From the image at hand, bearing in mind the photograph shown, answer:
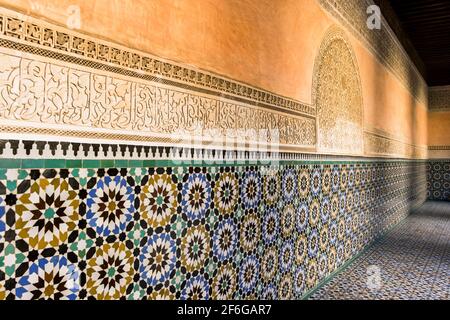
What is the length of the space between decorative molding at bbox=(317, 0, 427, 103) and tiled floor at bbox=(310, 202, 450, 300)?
6.20ft

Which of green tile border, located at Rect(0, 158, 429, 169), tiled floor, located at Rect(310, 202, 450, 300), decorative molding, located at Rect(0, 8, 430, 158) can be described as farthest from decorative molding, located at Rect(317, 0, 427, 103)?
tiled floor, located at Rect(310, 202, 450, 300)

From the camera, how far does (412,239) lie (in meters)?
3.85

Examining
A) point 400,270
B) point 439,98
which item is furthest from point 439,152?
point 400,270

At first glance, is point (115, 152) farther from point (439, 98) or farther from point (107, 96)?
point (439, 98)

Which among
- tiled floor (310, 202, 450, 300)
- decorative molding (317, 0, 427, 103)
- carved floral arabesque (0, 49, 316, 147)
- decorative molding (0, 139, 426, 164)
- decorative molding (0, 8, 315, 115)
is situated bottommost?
tiled floor (310, 202, 450, 300)

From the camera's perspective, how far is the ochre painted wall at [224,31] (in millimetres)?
1063

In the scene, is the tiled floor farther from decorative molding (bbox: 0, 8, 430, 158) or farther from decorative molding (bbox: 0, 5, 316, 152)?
decorative molding (bbox: 0, 5, 316, 152)

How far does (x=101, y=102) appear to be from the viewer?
1.07 meters

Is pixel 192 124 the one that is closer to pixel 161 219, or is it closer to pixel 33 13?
pixel 161 219

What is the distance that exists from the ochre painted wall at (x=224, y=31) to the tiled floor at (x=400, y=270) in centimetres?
125

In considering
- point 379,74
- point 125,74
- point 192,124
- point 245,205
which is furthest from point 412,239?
point 125,74

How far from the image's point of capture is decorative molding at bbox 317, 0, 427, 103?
2.89 m

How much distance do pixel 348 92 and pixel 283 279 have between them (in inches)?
67.4

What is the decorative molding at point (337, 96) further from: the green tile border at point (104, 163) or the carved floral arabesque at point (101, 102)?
the carved floral arabesque at point (101, 102)
